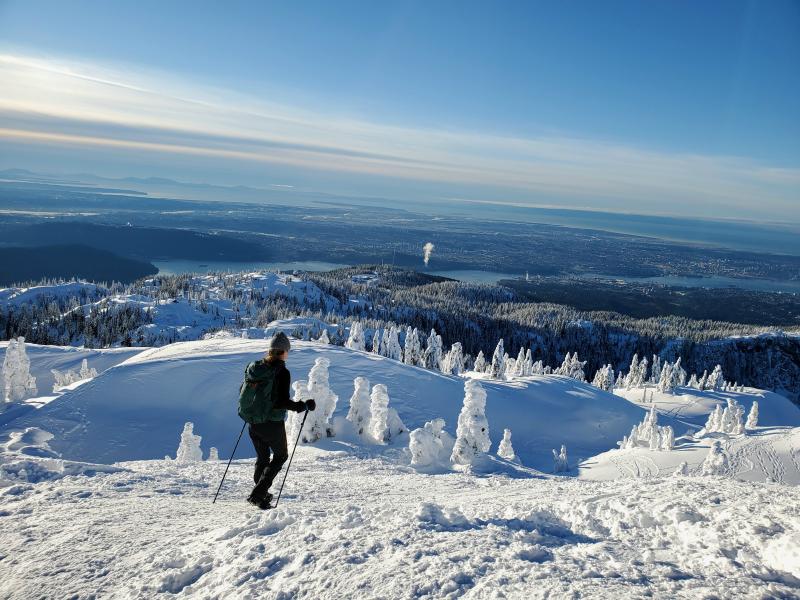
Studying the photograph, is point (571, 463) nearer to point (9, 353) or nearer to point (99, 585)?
point (99, 585)

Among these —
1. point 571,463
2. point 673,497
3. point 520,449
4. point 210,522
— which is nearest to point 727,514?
point 673,497

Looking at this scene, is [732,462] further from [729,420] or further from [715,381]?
[715,381]

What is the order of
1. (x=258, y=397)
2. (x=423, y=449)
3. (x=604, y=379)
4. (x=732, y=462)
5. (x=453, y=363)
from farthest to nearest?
(x=604, y=379) → (x=453, y=363) → (x=732, y=462) → (x=423, y=449) → (x=258, y=397)

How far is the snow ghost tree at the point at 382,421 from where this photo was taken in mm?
19281

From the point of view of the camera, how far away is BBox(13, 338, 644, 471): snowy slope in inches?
1032

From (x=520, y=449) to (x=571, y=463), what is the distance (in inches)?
161

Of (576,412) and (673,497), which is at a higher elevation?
(673,497)

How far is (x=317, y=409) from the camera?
18984 mm

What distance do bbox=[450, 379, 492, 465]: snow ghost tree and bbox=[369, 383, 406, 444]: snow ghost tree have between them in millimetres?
2958

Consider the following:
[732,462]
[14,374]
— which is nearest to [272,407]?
[732,462]

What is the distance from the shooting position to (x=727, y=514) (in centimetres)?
649

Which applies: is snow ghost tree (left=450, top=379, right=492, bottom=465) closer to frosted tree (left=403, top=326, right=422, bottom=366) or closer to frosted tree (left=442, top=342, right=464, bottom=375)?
frosted tree (left=442, top=342, right=464, bottom=375)

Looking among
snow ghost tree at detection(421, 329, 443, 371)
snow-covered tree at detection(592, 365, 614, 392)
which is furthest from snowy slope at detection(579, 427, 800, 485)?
snow-covered tree at detection(592, 365, 614, 392)

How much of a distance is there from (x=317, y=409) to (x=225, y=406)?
15.4 m
